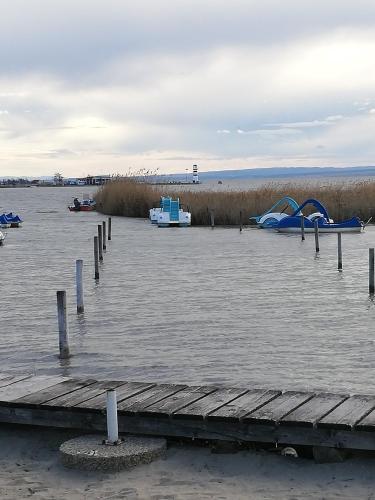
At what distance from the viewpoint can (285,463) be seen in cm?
887

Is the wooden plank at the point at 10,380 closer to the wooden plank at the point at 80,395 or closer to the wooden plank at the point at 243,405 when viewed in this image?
the wooden plank at the point at 80,395

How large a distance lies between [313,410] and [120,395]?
7.82 feet

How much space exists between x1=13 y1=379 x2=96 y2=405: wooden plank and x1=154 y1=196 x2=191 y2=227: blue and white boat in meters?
45.3

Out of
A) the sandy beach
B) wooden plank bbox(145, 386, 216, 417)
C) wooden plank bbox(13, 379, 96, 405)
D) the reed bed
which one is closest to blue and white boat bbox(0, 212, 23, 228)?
the reed bed

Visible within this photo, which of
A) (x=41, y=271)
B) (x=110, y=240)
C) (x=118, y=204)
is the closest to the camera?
(x=41, y=271)

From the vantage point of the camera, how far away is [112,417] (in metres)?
8.91

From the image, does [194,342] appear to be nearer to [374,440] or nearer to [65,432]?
[65,432]

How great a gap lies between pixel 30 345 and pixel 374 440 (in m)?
9.30

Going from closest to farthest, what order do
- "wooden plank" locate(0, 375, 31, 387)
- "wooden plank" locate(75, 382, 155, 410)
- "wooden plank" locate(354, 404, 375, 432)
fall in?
"wooden plank" locate(354, 404, 375, 432), "wooden plank" locate(75, 382, 155, 410), "wooden plank" locate(0, 375, 31, 387)

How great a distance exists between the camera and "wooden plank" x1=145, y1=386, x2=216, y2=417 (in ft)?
30.6

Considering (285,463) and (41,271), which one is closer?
(285,463)

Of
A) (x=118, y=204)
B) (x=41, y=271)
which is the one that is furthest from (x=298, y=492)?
(x=118, y=204)

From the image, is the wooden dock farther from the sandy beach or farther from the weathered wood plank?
the sandy beach

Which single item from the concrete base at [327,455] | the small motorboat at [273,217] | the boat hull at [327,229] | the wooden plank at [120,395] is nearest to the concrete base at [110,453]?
the wooden plank at [120,395]
